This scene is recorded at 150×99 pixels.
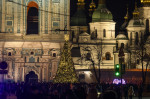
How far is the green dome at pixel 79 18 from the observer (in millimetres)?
82375

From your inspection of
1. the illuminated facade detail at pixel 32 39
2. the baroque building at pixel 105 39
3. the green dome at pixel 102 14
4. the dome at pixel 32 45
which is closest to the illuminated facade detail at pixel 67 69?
the illuminated facade detail at pixel 32 39

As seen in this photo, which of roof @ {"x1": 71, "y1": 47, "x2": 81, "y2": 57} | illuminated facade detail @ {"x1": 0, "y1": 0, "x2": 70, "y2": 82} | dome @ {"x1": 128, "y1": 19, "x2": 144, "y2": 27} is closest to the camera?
illuminated facade detail @ {"x1": 0, "y1": 0, "x2": 70, "y2": 82}

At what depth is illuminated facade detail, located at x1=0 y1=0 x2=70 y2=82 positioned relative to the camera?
66625 millimetres

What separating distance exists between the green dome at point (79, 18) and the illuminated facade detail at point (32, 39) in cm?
1484

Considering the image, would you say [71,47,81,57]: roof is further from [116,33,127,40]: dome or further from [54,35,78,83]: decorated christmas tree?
[54,35,78,83]: decorated christmas tree

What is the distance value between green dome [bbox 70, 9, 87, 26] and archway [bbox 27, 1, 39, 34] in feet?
41.3

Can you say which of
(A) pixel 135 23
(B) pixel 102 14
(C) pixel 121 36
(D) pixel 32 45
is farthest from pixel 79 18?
(D) pixel 32 45

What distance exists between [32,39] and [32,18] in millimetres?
3605

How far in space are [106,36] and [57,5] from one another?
49.3 ft

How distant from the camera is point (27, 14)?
69.1 meters

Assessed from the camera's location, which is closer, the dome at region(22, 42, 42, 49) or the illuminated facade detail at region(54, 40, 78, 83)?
the illuminated facade detail at region(54, 40, 78, 83)

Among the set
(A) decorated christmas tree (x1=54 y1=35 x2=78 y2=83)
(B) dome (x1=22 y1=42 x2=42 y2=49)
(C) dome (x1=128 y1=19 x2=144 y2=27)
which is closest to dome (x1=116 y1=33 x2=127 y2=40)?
(C) dome (x1=128 y1=19 x2=144 y2=27)

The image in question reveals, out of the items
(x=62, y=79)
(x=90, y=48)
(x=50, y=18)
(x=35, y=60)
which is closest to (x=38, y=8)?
(x=50, y=18)

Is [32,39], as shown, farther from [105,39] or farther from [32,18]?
[105,39]
